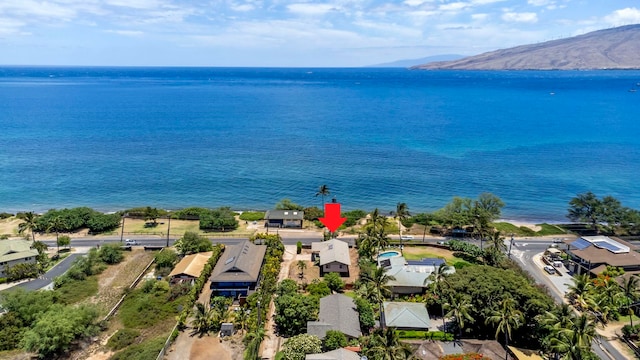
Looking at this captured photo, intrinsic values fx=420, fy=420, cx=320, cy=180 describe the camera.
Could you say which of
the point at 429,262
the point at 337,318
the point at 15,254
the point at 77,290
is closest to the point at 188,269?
the point at 77,290

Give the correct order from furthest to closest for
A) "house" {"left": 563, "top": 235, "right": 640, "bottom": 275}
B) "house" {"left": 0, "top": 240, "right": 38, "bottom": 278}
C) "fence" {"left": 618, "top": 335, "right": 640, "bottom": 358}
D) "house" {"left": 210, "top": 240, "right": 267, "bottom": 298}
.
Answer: "house" {"left": 0, "top": 240, "right": 38, "bottom": 278} → "house" {"left": 563, "top": 235, "right": 640, "bottom": 275} → "house" {"left": 210, "top": 240, "right": 267, "bottom": 298} → "fence" {"left": 618, "top": 335, "right": 640, "bottom": 358}

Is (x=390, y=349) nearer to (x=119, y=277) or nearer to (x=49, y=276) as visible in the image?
(x=119, y=277)

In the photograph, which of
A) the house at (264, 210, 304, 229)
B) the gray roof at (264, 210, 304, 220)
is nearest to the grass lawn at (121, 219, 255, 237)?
the house at (264, 210, 304, 229)

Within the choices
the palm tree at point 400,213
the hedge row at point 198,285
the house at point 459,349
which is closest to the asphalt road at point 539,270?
the house at point 459,349

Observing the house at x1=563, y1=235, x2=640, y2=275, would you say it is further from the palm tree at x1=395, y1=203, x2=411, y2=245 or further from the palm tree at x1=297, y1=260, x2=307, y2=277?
the palm tree at x1=297, y1=260, x2=307, y2=277

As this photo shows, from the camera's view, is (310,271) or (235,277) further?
(310,271)

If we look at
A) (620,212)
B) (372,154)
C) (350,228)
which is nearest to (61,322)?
(350,228)

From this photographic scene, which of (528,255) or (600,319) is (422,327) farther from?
(528,255)
